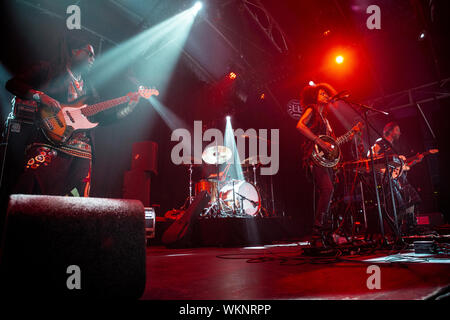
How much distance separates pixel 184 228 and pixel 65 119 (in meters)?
→ 3.18

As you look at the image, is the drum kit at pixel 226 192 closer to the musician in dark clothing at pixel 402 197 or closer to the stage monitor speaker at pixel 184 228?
the stage monitor speaker at pixel 184 228

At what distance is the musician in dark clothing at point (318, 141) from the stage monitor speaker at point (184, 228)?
2.51 metres

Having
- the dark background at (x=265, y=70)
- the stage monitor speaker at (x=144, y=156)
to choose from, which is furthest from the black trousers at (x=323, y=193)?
the dark background at (x=265, y=70)

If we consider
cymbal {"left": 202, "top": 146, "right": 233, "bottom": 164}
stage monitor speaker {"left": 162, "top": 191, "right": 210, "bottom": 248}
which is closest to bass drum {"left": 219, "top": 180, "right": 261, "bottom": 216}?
cymbal {"left": 202, "top": 146, "right": 233, "bottom": 164}

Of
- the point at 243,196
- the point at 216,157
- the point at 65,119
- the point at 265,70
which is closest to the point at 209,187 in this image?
the point at 216,157

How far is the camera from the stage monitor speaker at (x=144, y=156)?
6.07 m

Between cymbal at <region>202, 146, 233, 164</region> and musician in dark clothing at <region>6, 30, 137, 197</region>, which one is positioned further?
cymbal at <region>202, 146, 233, 164</region>

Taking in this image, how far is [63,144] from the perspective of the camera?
7.56 ft

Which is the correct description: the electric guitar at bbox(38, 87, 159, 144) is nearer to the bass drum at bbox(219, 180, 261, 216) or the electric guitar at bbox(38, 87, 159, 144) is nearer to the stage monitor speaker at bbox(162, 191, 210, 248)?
the stage monitor speaker at bbox(162, 191, 210, 248)

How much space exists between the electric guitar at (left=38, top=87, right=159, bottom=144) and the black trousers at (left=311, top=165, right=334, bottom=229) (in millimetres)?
2450

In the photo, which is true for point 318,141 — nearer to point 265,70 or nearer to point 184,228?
point 184,228

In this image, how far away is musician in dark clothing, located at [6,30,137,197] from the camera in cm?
212
